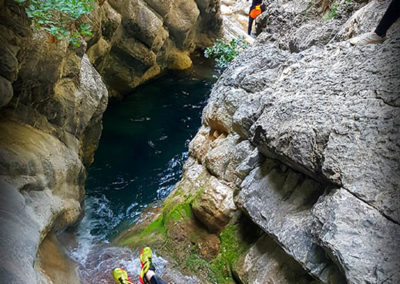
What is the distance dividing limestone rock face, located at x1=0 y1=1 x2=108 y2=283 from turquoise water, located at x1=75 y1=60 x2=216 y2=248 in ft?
6.75

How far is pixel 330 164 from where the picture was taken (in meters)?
5.12

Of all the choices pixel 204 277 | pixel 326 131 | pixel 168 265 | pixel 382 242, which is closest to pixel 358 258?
pixel 382 242

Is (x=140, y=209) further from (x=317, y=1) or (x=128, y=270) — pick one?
(x=317, y=1)

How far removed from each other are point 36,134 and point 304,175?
20.5 ft

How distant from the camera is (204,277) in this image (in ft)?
25.3

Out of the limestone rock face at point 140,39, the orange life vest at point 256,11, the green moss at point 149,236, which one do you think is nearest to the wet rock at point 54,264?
the green moss at point 149,236

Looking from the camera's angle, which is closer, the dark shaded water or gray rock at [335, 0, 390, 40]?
gray rock at [335, 0, 390, 40]

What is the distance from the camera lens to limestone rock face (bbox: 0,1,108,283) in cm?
567

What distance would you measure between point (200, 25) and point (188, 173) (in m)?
20.3

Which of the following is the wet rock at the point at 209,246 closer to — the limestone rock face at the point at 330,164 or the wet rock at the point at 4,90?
the limestone rock face at the point at 330,164

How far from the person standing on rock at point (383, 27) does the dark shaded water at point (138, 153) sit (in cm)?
835

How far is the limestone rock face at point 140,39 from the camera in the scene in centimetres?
1628

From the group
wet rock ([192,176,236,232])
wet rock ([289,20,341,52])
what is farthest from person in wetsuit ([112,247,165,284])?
A: wet rock ([289,20,341,52])

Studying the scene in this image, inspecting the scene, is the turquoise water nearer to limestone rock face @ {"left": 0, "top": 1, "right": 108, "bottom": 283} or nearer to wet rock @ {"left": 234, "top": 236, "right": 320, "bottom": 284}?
limestone rock face @ {"left": 0, "top": 1, "right": 108, "bottom": 283}
